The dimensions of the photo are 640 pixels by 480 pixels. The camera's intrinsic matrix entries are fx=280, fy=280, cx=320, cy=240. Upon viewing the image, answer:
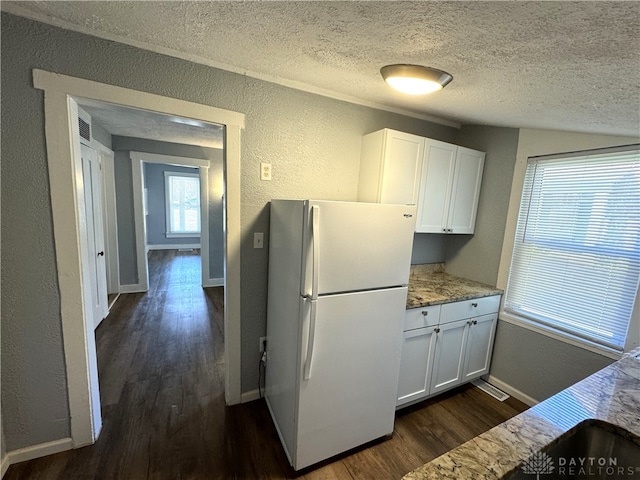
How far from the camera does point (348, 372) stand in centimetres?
163

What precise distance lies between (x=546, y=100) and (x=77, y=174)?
8.61 feet

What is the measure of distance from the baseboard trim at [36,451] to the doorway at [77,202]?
50 millimetres

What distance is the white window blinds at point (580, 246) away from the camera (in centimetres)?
183

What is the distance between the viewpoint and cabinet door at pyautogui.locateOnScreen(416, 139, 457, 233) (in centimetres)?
226

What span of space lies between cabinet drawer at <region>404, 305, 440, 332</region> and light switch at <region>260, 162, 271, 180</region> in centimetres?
134

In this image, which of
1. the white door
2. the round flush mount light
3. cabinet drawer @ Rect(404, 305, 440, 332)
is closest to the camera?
the round flush mount light

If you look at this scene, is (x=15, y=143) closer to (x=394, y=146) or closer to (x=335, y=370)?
(x=335, y=370)

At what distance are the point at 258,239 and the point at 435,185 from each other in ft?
4.95

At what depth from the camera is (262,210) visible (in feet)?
6.53

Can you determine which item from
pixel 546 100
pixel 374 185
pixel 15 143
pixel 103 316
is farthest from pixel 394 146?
Answer: pixel 103 316

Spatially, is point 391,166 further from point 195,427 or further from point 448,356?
point 195,427

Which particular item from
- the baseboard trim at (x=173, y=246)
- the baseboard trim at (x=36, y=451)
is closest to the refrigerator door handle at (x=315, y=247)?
the baseboard trim at (x=36, y=451)

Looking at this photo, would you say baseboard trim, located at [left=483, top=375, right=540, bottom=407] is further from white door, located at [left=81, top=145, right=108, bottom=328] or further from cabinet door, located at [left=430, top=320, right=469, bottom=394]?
white door, located at [left=81, top=145, right=108, bottom=328]

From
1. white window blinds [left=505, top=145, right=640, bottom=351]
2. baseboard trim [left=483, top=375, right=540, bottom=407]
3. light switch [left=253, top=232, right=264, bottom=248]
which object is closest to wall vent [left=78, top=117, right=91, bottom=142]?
light switch [left=253, top=232, right=264, bottom=248]
